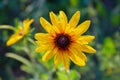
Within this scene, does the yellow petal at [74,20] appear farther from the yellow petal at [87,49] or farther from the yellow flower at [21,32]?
the yellow flower at [21,32]

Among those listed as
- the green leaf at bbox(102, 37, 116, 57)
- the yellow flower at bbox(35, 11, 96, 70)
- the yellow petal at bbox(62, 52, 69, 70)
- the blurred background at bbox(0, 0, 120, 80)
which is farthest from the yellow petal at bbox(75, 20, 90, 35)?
the green leaf at bbox(102, 37, 116, 57)

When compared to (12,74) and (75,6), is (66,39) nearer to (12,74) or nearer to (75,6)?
(12,74)

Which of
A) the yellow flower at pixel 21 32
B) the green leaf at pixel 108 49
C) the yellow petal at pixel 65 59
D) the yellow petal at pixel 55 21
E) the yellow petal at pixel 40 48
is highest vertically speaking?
the green leaf at pixel 108 49

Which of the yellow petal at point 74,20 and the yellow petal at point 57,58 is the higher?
the yellow petal at point 74,20

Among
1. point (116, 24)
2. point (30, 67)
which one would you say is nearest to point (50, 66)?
point (30, 67)

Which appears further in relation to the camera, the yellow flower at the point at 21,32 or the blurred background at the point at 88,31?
the blurred background at the point at 88,31

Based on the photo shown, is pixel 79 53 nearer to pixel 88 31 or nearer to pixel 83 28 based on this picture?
pixel 83 28

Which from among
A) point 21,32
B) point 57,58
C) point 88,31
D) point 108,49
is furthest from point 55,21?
point 88,31

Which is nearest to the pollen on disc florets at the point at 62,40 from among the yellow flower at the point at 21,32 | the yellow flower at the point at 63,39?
the yellow flower at the point at 63,39
